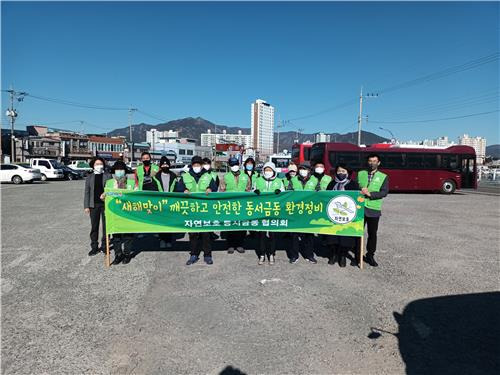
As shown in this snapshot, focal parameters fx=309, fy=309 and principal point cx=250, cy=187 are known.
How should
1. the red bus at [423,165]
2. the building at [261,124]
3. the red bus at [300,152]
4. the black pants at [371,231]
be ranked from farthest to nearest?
the building at [261,124]
the red bus at [300,152]
the red bus at [423,165]
the black pants at [371,231]

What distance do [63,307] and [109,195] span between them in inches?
77.8

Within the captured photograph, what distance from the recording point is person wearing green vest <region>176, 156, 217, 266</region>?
18.2 ft

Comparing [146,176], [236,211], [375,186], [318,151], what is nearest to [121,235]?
[146,176]

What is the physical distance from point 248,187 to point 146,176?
217 cm

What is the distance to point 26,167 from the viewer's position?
23.7 metres

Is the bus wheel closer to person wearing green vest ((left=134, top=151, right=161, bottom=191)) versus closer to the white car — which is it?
person wearing green vest ((left=134, top=151, right=161, bottom=191))

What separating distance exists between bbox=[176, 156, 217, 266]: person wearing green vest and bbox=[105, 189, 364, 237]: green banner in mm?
323

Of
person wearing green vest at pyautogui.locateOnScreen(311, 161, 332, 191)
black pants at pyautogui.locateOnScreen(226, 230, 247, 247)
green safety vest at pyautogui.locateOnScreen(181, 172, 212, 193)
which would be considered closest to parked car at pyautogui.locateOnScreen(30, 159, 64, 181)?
green safety vest at pyautogui.locateOnScreen(181, 172, 212, 193)

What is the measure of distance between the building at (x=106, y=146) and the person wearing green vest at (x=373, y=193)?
257ft

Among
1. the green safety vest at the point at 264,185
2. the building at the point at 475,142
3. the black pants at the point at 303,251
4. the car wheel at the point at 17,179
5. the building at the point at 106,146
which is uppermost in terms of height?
the building at the point at 475,142

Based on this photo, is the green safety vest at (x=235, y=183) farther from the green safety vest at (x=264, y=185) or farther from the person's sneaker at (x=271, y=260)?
the person's sneaker at (x=271, y=260)

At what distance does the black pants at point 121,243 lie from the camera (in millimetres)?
5484

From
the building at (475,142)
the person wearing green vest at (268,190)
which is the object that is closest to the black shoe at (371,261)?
the person wearing green vest at (268,190)

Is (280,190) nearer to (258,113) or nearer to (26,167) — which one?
(26,167)
